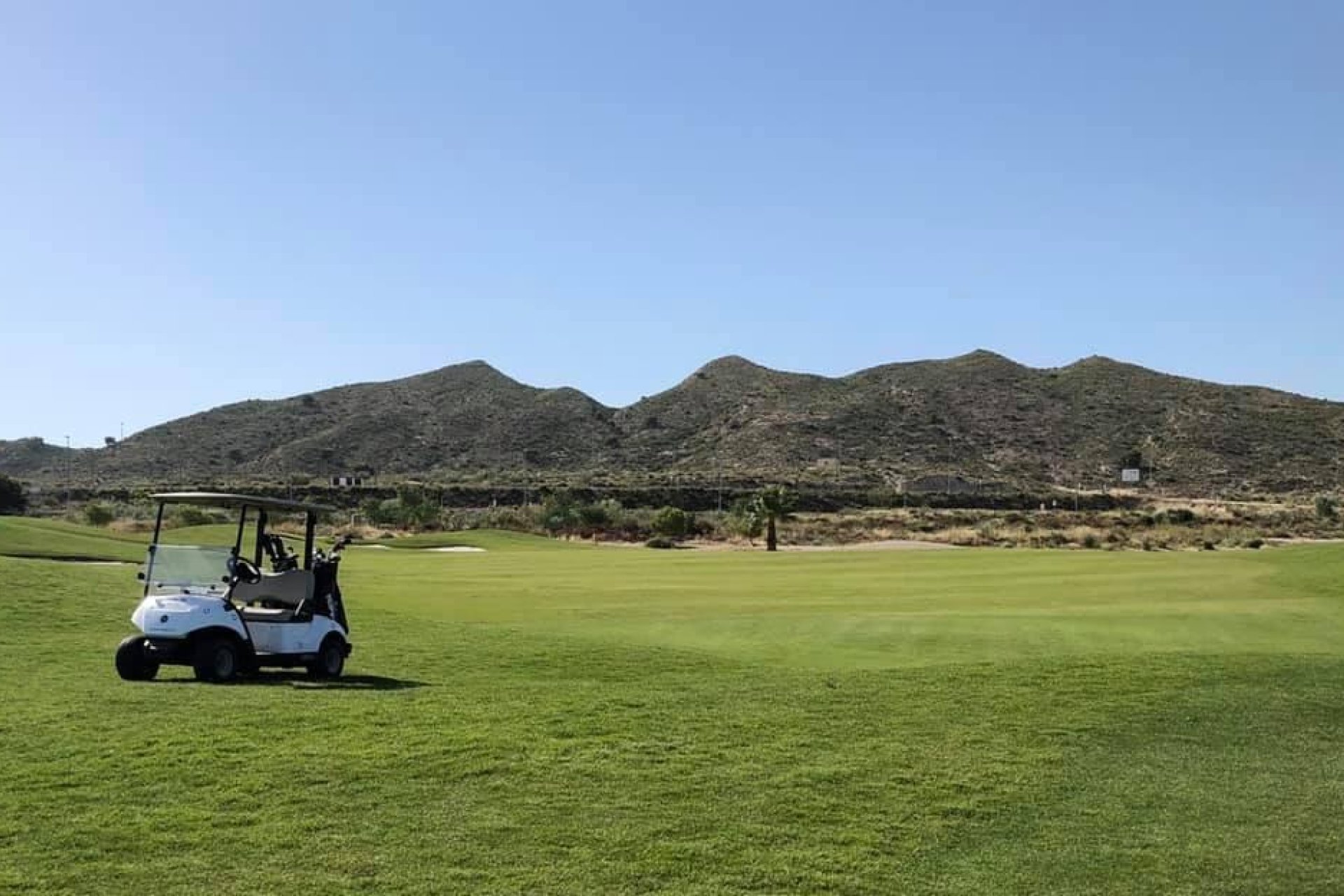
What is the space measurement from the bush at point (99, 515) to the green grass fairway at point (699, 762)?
44899 millimetres

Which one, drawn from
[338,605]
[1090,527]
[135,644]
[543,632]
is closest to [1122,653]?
[543,632]

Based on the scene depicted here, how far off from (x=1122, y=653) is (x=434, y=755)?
10.4 m

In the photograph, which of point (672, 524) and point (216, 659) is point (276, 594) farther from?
point (672, 524)

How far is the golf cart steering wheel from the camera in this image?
15.8 meters

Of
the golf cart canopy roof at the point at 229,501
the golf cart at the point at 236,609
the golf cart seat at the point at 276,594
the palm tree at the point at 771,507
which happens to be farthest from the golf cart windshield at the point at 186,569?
the palm tree at the point at 771,507

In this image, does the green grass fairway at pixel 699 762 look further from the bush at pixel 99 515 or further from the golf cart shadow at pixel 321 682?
the bush at pixel 99 515

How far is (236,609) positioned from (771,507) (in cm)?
5855

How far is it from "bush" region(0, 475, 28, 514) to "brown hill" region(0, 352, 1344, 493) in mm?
30495

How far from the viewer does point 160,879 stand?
7113mm

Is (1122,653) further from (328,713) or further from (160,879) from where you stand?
(160,879)

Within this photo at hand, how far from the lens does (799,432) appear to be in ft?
413

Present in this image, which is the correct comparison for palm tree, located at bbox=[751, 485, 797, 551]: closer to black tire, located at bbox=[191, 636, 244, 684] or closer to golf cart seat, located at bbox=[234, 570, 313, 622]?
golf cart seat, located at bbox=[234, 570, 313, 622]

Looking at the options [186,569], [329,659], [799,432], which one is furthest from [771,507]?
[186,569]

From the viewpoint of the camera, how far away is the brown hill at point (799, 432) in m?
117
